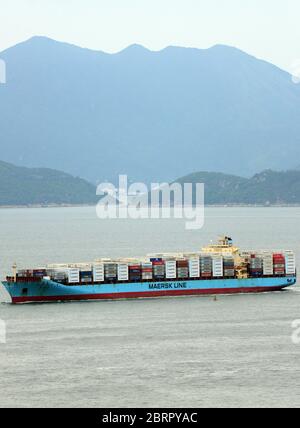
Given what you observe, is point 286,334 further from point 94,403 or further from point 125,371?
point 94,403

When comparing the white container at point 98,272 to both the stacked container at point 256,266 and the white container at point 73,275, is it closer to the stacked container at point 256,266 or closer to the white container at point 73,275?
the white container at point 73,275

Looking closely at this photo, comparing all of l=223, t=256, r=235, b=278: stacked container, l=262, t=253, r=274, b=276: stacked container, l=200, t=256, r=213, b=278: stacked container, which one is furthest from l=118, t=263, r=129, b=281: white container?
l=262, t=253, r=274, b=276: stacked container

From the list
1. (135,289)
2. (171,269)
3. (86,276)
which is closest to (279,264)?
(171,269)

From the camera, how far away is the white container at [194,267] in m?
113

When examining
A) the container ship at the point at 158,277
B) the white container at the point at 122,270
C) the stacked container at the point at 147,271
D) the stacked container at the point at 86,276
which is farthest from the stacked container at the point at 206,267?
the stacked container at the point at 86,276

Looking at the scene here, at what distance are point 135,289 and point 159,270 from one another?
3248 millimetres

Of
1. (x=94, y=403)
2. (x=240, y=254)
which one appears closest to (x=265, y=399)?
(x=94, y=403)

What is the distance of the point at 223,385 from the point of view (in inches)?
2530

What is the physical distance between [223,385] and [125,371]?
23.4 feet

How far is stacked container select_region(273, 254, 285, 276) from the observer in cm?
11662

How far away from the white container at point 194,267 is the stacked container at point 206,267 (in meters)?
0.61

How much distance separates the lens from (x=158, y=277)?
112875 millimetres

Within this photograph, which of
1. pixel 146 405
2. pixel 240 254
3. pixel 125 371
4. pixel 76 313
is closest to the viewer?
pixel 146 405
